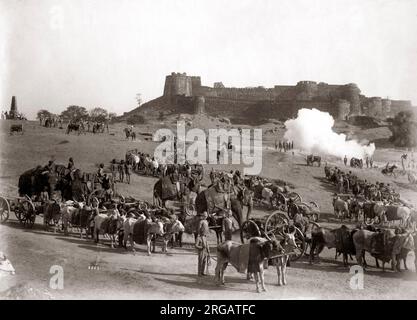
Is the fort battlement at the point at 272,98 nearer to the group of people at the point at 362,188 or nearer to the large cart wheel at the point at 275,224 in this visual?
the group of people at the point at 362,188

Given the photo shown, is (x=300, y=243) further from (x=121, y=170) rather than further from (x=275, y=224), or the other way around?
(x=121, y=170)

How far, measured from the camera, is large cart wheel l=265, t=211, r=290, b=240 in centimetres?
1587

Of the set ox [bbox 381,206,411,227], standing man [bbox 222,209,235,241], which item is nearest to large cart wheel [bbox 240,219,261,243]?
standing man [bbox 222,209,235,241]

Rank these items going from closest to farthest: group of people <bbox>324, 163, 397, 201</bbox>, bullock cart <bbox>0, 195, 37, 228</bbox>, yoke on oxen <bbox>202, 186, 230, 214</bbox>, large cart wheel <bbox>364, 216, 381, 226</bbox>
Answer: yoke on oxen <bbox>202, 186, 230, 214</bbox> < bullock cart <bbox>0, 195, 37, 228</bbox> < large cart wheel <bbox>364, 216, 381, 226</bbox> < group of people <bbox>324, 163, 397, 201</bbox>

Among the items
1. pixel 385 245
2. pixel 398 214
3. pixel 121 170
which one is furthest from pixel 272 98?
pixel 385 245

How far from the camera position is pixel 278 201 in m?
26.8

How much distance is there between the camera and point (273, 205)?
26.8 m

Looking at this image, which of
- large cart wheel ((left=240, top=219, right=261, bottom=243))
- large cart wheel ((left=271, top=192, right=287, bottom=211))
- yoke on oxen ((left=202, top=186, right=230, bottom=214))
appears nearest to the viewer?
large cart wheel ((left=240, top=219, right=261, bottom=243))

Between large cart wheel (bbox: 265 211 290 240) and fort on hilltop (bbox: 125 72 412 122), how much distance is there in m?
63.3

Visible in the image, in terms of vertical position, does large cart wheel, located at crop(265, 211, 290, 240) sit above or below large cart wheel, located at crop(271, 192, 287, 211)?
below

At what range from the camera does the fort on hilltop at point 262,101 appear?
81.1 meters

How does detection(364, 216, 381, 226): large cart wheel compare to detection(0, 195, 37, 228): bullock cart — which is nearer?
detection(0, 195, 37, 228): bullock cart

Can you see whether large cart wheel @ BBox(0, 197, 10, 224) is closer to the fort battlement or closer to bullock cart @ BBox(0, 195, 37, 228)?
bullock cart @ BBox(0, 195, 37, 228)
